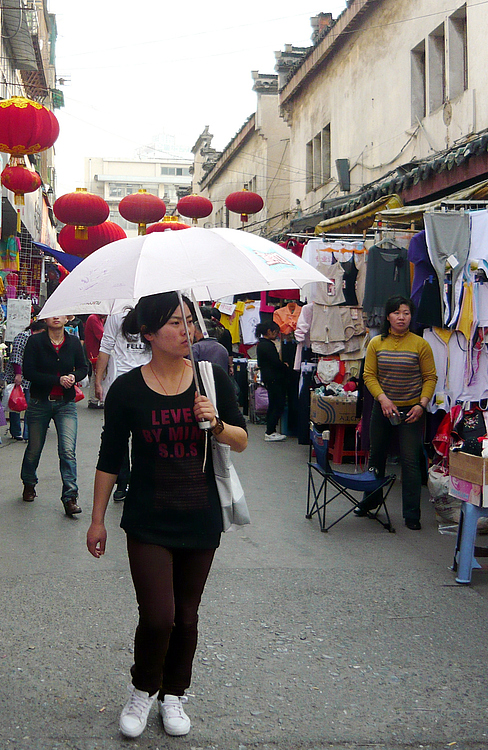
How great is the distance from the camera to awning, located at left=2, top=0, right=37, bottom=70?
1443 centimetres

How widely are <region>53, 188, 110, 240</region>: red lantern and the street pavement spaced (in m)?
6.50

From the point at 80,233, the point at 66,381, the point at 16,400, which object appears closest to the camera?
the point at 66,381

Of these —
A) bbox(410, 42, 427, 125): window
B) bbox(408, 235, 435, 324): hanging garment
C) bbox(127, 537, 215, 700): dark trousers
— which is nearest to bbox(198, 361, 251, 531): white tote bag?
bbox(127, 537, 215, 700): dark trousers

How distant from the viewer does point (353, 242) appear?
9.78m

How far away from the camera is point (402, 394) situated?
7043mm

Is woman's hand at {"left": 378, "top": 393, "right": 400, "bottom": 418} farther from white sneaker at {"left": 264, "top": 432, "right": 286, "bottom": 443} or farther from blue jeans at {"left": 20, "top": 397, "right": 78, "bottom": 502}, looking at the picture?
white sneaker at {"left": 264, "top": 432, "right": 286, "bottom": 443}

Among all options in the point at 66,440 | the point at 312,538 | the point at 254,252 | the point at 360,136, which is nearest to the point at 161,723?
the point at 254,252

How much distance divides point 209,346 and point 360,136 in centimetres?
943

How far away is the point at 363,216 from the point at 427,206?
2880mm

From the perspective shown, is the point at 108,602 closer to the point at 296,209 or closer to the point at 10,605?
the point at 10,605

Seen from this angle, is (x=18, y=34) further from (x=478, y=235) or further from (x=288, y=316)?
(x=478, y=235)

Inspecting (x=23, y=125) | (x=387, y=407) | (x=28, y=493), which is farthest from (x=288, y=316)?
(x=28, y=493)

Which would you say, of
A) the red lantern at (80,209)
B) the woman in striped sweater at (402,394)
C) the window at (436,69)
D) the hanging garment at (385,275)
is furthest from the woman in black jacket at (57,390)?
the window at (436,69)

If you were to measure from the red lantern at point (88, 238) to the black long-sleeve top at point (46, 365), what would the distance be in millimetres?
6270
